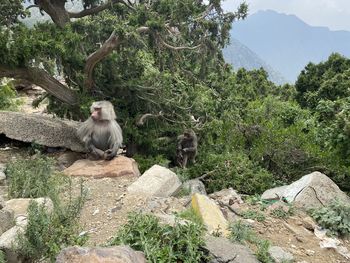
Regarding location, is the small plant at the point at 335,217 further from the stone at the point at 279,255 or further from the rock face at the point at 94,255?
the rock face at the point at 94,255

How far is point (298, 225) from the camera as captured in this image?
7285mm

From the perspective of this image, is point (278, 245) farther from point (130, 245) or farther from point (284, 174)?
point (284, 174)

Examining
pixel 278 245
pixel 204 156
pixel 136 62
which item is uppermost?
pixel 136 62

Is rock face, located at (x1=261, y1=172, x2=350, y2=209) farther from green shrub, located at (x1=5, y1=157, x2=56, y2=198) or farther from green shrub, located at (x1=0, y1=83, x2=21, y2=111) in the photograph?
green shrub, located at (x1=0, y1=83, x2=21, y2=111)

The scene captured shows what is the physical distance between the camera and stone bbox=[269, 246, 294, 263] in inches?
222

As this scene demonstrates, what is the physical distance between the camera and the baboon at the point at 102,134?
10.0 m

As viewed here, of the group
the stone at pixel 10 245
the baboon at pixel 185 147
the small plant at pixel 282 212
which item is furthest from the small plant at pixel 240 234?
the baboon at pixel 185 147

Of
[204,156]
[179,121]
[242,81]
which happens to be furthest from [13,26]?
[242,81]

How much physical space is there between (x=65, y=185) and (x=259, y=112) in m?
8.11

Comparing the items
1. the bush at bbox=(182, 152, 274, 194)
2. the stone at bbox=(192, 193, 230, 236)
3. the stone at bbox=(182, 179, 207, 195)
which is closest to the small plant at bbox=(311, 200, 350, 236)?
the stone at bbox=(192, 193, 230, 236)

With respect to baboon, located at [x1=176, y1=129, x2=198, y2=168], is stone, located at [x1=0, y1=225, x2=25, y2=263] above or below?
above

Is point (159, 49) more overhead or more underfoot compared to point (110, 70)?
more overhead

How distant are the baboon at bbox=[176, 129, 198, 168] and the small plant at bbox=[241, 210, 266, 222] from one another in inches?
223

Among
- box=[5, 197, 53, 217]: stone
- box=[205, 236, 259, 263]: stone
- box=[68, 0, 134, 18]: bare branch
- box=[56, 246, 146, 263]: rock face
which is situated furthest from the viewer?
box=[68, 0, 134, 18]: bare branch
